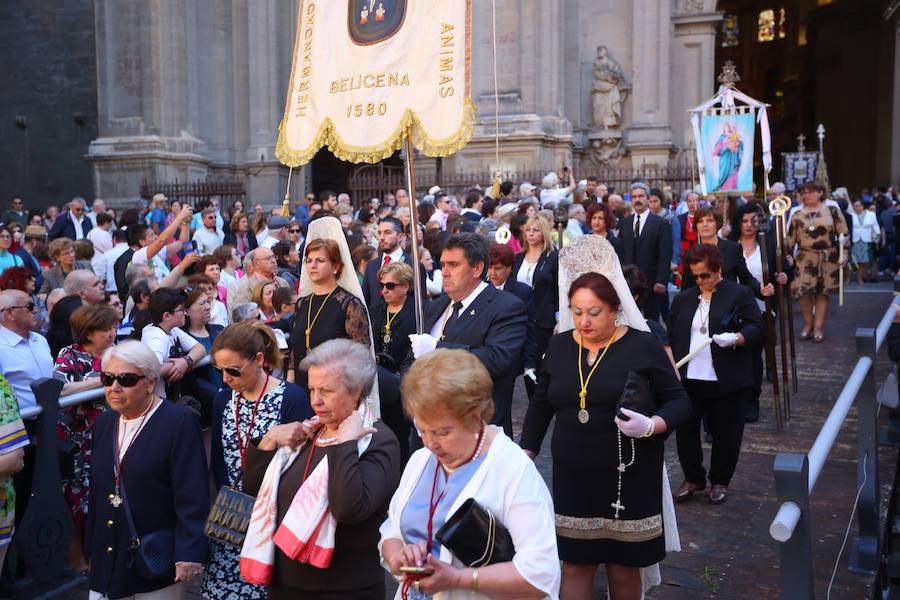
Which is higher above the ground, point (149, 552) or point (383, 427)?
point (383, 427)

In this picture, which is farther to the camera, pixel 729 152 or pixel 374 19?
pixel 729 152

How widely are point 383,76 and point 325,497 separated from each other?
3438 mm

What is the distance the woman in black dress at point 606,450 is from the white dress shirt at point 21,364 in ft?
10.6

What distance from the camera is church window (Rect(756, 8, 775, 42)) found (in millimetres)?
46375

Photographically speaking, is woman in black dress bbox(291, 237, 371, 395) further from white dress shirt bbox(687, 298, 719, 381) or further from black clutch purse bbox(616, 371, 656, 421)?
white dress shirt bbox(687, 298, 719, 381)

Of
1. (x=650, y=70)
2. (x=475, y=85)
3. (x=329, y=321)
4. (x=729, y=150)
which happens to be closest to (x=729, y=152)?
(x=729, y=150)

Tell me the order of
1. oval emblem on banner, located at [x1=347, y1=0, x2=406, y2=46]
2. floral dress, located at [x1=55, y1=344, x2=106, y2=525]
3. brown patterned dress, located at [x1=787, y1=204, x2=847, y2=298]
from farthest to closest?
brown patterned dress, located at [x1=787, y1=204, x2=847, y2=298] < oval emblem on banner, located at [x1=347, y1=0, x2=406, y2=46] < floral dress, located at [x1=55, y1=344, x2=106, y2=525]

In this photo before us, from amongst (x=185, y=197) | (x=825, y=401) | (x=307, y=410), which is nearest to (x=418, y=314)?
(x=307, y=410)

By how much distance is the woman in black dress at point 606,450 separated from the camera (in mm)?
4074

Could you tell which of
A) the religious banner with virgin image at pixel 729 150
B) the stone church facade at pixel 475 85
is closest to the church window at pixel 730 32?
the stone church facade at pixel 475 85

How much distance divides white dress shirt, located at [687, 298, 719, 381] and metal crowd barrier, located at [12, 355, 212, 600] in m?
4.13

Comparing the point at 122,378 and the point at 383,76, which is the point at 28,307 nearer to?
the point at 122,378

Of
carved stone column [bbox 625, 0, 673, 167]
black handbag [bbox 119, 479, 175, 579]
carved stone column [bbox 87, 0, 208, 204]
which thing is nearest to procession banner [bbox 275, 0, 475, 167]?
black handbag [bbox 119, 479, 175, 579]

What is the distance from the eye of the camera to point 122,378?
154 inches
